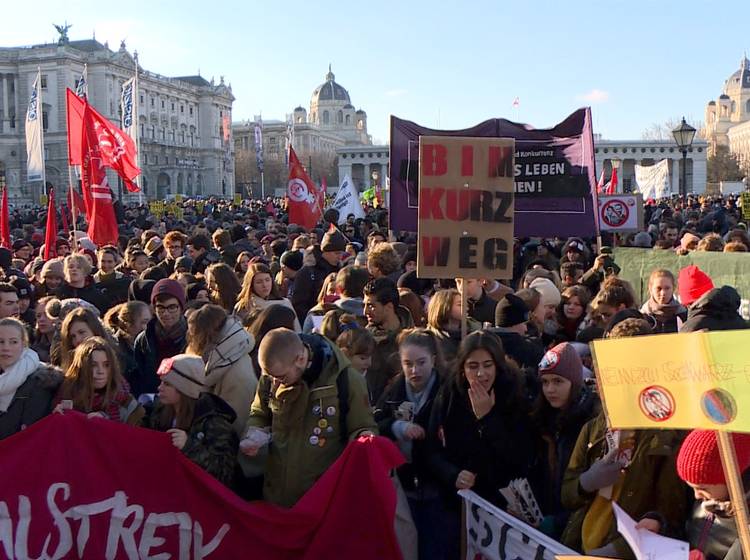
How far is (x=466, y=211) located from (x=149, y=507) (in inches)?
92.5

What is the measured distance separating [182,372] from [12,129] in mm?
89595

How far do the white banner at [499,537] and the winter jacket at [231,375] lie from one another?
50.0 inches

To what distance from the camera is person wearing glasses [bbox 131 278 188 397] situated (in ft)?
18.6

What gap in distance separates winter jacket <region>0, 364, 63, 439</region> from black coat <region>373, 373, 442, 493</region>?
1.66 metres

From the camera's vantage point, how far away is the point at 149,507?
4207 millimetres

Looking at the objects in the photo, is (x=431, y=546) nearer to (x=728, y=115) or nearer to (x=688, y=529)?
(x=688, y=529)

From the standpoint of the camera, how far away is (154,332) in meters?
5.82

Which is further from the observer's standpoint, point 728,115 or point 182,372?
point 728,115

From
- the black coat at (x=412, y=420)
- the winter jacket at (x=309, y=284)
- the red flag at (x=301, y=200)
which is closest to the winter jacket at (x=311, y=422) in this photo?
the black coat at (x=412, y=420)

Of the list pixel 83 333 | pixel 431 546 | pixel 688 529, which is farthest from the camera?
pixel 83 333

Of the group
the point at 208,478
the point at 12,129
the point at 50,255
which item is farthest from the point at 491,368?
the point at 12,129

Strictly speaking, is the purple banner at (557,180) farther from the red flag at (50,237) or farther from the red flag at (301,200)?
the red flag at (301,200)

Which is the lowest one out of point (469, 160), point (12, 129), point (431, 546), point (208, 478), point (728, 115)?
point (431, 546)

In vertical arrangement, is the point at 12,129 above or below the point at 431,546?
above
